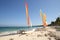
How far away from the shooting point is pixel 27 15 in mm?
16125

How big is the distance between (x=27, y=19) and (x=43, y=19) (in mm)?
7599

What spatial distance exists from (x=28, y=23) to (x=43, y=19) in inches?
281

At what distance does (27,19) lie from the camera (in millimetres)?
16406

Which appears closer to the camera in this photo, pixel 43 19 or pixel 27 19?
pixel 27 19

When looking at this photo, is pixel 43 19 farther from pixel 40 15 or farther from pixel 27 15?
pixel 27 15

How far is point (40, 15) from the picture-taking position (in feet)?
73.7

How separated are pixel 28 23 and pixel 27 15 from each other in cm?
152

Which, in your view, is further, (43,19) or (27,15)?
(43,19)

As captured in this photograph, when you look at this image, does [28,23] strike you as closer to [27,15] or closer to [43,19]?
[27,15]

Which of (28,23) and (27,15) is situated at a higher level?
(27,15)

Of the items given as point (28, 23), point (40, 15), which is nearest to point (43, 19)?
point (40, 15)

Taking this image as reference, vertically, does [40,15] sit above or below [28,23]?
above

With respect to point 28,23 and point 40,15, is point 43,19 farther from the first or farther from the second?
point 28,23

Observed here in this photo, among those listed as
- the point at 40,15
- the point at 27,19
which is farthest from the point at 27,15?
the point at 40,15
